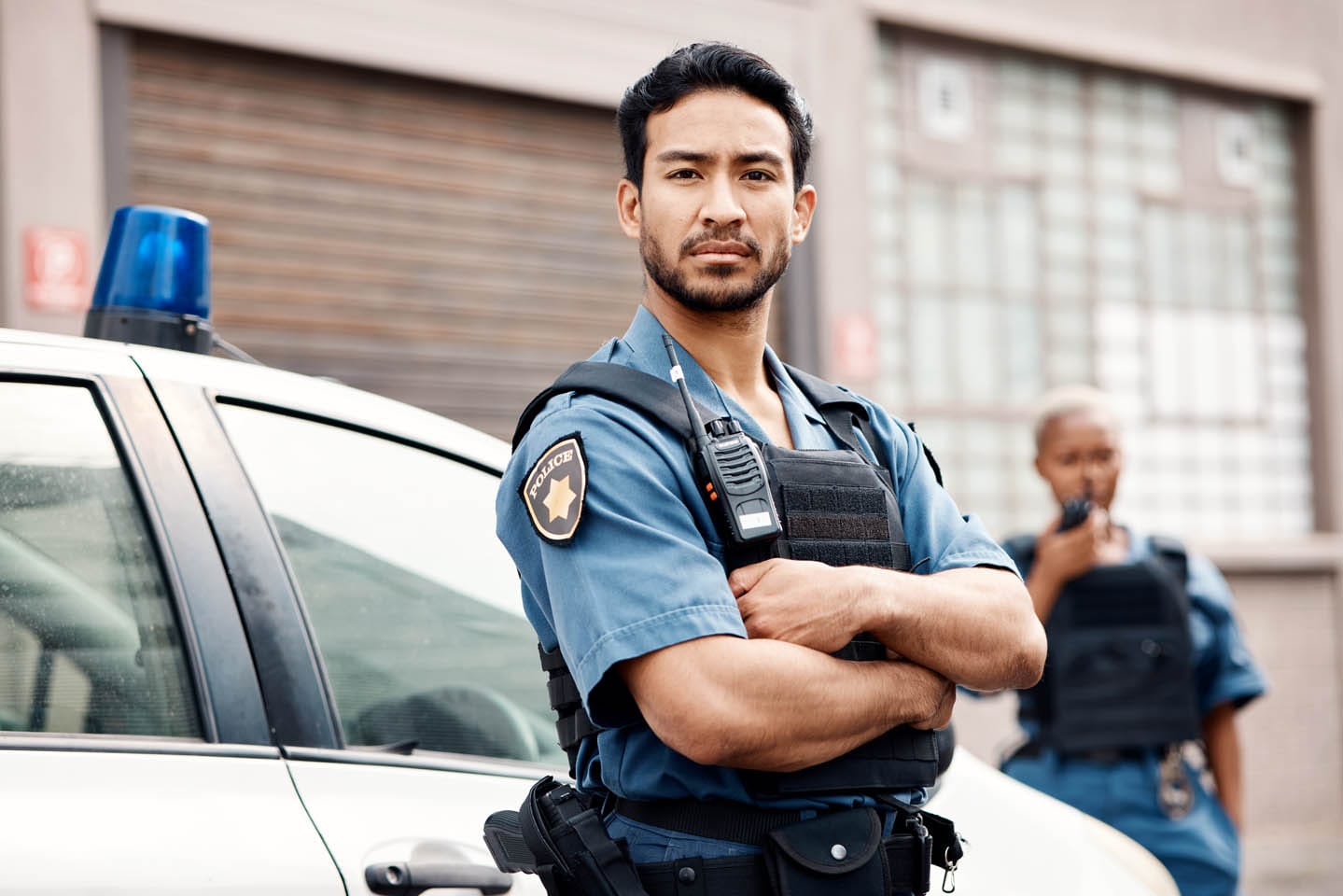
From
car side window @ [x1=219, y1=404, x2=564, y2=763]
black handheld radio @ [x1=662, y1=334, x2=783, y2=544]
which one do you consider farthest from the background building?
black handheld radio @ [x1=662, y1=334, x2=783, y2=544]

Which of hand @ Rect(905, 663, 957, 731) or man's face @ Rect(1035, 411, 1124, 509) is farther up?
man's face @ Rect(1035, 411, 1124, 509)

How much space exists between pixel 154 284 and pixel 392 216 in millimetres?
4097

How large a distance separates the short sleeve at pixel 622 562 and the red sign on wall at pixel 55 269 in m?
4.22

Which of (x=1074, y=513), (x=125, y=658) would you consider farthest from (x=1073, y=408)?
(x=125, y=658)

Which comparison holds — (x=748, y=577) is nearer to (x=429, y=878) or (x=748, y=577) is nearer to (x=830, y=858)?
(x=830, y=858)

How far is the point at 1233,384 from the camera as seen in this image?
9.23m

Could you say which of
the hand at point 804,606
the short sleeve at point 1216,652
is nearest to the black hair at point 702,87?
the hand at point 804,606

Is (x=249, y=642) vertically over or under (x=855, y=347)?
under

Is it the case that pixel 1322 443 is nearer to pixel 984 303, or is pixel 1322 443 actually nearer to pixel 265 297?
pixel 984 303

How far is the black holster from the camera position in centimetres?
168

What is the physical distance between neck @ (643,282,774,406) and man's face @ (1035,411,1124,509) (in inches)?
75.4

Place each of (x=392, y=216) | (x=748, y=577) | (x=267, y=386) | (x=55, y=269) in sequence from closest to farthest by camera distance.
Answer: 1. (x=748, y=577)
2. (x=267, y=386)
3. (x=55, y=269)
4. (x=392, y=216)

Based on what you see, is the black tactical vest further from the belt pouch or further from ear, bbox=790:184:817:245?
the belt pouch

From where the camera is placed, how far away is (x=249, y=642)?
6.56ft
